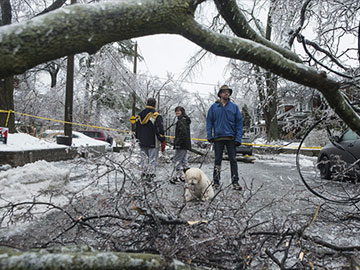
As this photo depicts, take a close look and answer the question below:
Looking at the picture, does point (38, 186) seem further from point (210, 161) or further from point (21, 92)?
point (21, 92)

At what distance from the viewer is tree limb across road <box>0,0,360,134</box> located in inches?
48.8

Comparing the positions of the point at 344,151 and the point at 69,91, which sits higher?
the point at 69,91

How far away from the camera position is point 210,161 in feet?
34.8

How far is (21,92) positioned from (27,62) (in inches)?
1136

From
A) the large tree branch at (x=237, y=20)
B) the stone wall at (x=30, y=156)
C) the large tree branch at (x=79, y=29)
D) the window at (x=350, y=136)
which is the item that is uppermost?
the large tree branch at (x=237, y=20)

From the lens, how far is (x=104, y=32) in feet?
4.59

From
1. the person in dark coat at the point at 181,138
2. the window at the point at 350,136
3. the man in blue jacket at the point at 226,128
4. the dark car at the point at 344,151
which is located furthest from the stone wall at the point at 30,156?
the window at the point at 350,136

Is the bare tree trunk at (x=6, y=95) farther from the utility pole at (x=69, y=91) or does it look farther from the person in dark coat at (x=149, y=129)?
the person in dark coat at (x=149, y=129)

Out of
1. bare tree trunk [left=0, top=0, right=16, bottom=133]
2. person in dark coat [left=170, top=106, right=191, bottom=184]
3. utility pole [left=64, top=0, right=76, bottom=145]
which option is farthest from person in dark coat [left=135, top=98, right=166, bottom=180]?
utility pole [left=64, top=0, right=76, bottom=145]

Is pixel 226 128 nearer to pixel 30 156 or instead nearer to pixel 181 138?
pixel 181 138

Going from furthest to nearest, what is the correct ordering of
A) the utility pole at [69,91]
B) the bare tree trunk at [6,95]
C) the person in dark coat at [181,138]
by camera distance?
the utility pole at [69,91] → the bare tree trunk at [6,95] → the person in dark coat at [181,138]

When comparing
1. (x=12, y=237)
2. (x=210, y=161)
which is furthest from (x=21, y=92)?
(x=12, y=237)

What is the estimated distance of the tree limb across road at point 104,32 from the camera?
48.8 inches

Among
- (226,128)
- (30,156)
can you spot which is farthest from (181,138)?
(30,156)
